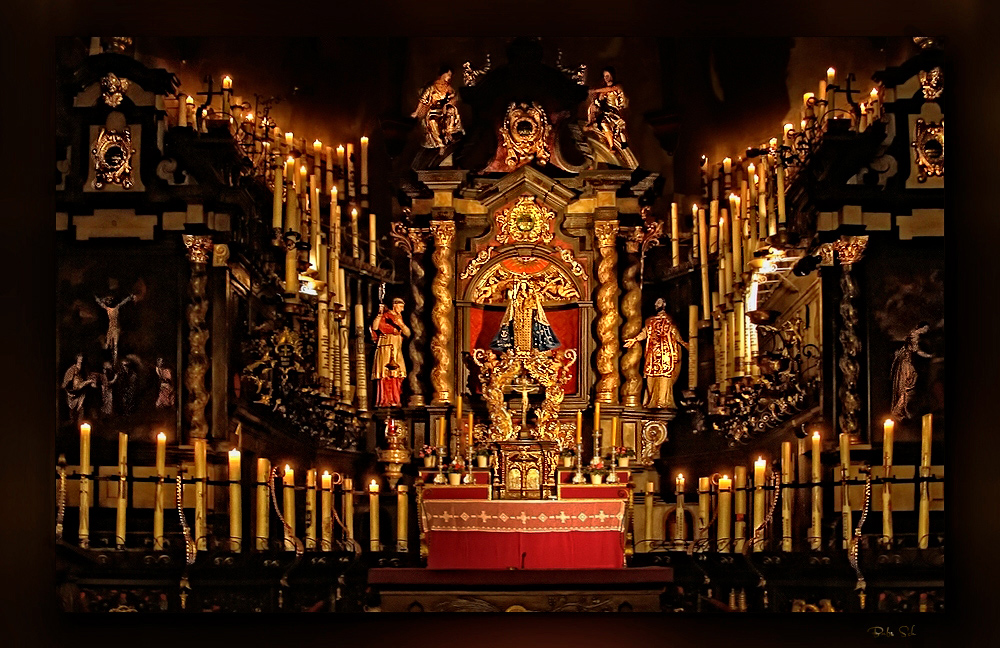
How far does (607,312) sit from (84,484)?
3.07 metres

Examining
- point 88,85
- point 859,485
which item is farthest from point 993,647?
point 88,85

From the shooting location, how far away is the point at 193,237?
287 inches

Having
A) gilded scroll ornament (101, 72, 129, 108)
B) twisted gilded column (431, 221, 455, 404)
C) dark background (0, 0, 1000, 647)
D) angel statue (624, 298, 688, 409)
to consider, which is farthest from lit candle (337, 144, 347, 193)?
angel statue (624, 298, 688, 409)

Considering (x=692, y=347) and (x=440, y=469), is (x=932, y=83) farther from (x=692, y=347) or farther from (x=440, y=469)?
(x=440, y=469)

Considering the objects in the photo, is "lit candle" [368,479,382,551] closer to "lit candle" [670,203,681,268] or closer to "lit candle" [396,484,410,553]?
"lit candle" [396,484,410,553]

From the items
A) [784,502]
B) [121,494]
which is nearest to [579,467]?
[784,502]

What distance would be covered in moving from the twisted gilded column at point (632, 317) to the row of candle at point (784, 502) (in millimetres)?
536

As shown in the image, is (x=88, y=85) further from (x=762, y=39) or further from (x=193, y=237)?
(x=762, y=39)

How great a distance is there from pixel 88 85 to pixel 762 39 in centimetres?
381

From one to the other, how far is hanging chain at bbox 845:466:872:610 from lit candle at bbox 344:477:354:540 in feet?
9.17

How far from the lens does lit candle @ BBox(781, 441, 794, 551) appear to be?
727cm

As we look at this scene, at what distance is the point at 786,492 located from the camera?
7316 millimetres

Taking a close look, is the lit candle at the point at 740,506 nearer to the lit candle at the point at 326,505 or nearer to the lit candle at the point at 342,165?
the lit candle at the point at 326,505

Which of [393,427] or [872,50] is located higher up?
[872,50]
